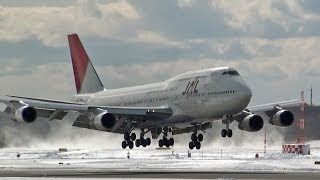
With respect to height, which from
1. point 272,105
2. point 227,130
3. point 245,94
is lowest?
point 227,130

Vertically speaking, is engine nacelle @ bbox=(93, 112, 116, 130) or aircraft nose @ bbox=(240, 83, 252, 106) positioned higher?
aircraft nose @ bbox=(240, 83, 252, 106)

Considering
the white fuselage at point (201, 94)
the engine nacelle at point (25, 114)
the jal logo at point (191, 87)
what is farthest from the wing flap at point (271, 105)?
the engine nacelle at point (25, 114)

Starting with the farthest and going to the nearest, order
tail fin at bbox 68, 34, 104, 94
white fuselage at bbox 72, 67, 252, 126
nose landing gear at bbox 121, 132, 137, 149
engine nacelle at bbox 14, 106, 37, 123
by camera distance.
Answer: tail fin at bbox 68, 34, 104, 94
nose landing gear at bbox 121, 132, 137, 149
engine nacelle at bbox 14, 106, 37, 123
white fuselage at bbox 72, 67, 252, 126

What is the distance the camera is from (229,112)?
76.6m

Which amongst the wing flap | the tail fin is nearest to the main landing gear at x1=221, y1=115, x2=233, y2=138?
the wing flap

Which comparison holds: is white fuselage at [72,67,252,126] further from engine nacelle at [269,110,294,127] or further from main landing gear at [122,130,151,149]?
engine nacelle at [269,110,294,127]

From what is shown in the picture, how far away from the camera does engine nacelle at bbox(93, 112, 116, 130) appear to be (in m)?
82.4

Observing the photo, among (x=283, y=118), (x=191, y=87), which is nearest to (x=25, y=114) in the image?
(x=191, y=87)

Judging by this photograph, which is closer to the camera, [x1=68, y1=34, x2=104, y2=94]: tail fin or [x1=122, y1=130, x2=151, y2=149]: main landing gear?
[x1=122, y1=130, x2=151, y2=149]: main landing gear

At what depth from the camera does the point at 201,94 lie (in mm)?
78750

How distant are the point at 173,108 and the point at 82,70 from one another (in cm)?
2664

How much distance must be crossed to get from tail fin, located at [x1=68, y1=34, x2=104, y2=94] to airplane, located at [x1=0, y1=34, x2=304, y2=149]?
8.96 meters

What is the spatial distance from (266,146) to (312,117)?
31368mm

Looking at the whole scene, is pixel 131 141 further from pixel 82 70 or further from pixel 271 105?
pixel 82 70
